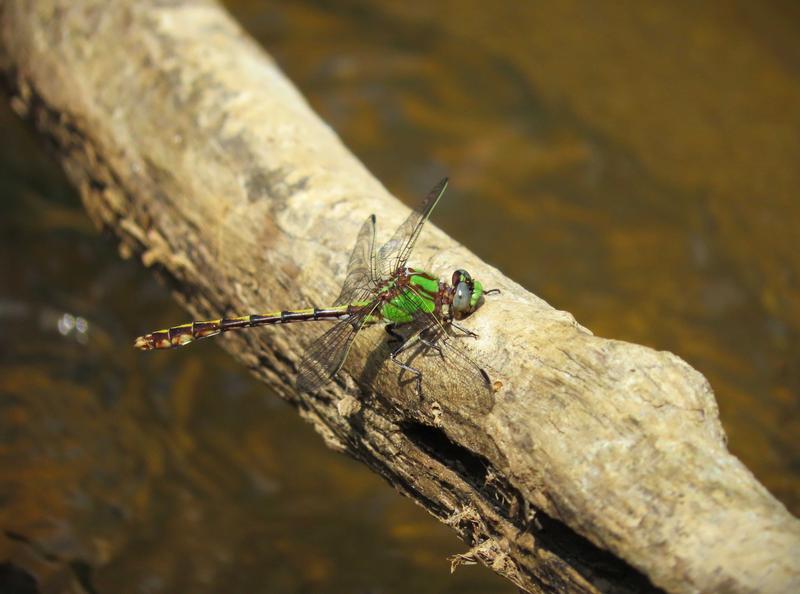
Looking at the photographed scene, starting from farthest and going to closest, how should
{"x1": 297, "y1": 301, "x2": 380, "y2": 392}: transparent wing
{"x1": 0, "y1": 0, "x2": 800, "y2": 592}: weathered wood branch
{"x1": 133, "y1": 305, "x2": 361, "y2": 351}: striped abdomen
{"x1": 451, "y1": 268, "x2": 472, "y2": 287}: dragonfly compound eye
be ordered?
{"x1": 133, "y1": 305, "x2": 361, "y2": 351}: striped abdomen, {"x1": 297, "y1": 301, "x2": 380, "y2": 392}: transparent wing, {"x1": 451, "y1": 268, "x2": 472, "y2": 287}: dragonfly compound eye, {"x1": 0, "y1": 0, "x2": 800, "y2": 592}: weathered wood branch

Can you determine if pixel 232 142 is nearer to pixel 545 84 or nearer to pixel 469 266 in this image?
pixel 469 266

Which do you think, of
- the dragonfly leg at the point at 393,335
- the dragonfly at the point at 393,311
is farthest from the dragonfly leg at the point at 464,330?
the dragonfly leg at the point at 393,335

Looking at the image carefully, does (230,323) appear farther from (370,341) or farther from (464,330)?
(464,330)

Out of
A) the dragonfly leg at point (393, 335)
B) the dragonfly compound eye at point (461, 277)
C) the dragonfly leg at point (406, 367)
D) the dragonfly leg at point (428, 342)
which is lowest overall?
the dragonfly leg at point (406, 367)

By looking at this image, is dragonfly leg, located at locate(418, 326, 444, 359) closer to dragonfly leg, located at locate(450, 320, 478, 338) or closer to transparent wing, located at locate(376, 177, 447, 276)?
dragonfly leg, located at locate(450, 320, 478, 338)

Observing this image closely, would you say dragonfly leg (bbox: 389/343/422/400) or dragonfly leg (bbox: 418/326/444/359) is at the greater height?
dragonfly leg (bbox: 418/326/444/359)

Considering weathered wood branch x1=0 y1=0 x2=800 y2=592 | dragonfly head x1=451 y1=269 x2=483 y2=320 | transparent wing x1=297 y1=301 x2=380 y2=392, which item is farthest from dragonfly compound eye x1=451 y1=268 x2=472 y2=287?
transparent wing x1=297 y1=301 x2=380 y2=392

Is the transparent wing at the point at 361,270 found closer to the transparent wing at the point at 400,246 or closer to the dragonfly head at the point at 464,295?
the transparent wing at the point at 400,246

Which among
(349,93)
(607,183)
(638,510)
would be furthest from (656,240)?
(638,510)
